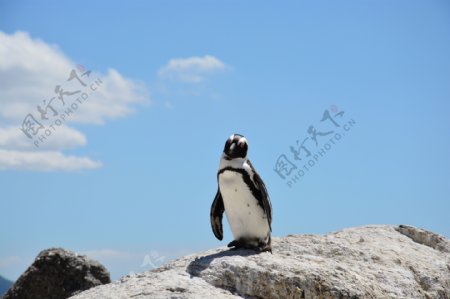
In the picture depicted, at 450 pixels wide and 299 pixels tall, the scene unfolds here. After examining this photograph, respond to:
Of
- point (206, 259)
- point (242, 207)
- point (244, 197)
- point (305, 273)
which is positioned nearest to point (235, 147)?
point (244, 197)

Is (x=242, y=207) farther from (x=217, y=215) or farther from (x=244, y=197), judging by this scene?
Result: (x=217, y=215)

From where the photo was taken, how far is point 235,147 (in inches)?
278

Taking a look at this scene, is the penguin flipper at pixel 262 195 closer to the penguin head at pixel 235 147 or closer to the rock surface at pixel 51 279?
the penguin head at pixel 235 147

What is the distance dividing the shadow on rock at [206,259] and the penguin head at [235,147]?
97 cm

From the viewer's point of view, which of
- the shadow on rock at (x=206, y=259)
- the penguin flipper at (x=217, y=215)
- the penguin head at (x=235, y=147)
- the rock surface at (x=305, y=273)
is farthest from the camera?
the penguin flipper at (x=217, y=215)

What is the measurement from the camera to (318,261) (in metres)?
6.96

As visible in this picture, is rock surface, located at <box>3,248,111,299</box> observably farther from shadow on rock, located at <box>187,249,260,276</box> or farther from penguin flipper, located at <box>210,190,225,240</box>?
shadow on rock, located at <box>187,249,260,276</box>

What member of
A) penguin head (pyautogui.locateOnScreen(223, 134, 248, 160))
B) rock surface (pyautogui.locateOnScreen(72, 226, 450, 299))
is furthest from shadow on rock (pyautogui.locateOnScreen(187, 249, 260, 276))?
penguin head (pyautogui.locateOnScreen(223, 134, 248, 160))

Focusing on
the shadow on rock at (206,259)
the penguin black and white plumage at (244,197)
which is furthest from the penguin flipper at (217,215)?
the shadow on rock at (206,259)

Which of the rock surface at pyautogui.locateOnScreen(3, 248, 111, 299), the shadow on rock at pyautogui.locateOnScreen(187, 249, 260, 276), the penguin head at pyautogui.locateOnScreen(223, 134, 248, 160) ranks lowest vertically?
the shadow on rock at pyautogui.locateOnScreen(187, 249, 260, 276)

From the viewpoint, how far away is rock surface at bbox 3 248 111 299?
1168 cm

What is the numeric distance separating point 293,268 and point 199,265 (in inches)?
35.7

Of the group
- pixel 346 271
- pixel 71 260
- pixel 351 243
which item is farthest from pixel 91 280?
pixel 346 271

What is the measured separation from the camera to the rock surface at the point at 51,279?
1168cm
